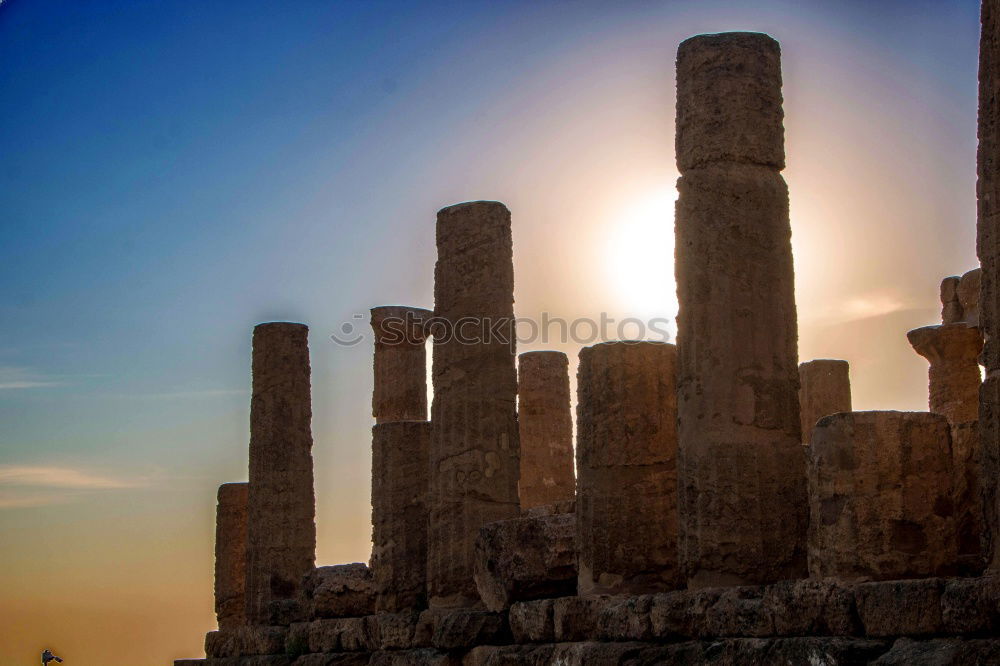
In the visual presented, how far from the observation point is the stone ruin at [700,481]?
11539mm

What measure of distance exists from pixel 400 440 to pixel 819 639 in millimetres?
9065

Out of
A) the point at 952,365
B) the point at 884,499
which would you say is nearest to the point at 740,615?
the point at 884,499

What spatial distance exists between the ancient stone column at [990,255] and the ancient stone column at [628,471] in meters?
4.01

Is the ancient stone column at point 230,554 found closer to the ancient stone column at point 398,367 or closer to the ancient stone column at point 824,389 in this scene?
the ancient stone column at point 398,367

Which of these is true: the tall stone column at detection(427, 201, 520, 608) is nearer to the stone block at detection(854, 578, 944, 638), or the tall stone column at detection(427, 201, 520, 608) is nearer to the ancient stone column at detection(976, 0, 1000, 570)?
the stone block at detection(854, 578, 944, 638)

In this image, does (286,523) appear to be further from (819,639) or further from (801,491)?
(819,639)

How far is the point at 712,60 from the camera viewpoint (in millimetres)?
13961

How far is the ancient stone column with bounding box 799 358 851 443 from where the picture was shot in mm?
22516

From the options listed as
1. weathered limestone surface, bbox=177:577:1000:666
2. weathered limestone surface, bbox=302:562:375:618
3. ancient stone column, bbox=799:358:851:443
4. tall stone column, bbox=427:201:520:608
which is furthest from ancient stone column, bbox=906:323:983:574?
weathered limestone surface, bbox=302:562:375:618

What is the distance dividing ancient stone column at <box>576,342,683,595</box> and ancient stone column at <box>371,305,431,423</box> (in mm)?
7019

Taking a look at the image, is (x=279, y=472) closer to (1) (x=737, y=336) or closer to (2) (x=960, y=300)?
(2) (x=960, y=300)

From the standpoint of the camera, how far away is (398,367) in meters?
22.2

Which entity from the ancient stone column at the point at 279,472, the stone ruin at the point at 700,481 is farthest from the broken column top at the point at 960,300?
the ancient stone column at the point at 279,472

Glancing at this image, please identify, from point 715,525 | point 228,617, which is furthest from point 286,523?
point 715,525
